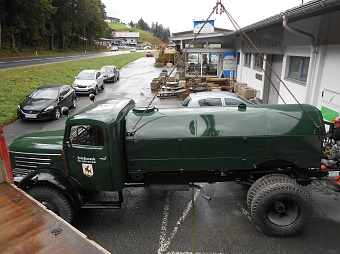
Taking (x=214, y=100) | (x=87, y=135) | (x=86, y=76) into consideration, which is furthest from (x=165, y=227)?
(x=86, y=76)

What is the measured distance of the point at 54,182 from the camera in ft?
15.4

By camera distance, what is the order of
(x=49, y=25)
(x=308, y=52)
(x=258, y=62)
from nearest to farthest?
(x=308, y=52)
(x=258, y=62)
(x=49, y=25)

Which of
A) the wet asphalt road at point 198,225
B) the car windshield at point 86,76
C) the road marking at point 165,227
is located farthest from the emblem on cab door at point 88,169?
the car windshield at point 86,76

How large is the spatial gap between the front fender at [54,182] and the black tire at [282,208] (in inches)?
129

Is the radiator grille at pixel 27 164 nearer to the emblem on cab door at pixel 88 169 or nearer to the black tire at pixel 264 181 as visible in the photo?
the emblem on cab door at pixel 88 169

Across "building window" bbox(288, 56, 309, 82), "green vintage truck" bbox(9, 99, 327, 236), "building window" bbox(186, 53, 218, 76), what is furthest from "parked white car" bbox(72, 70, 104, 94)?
"green vintage truck" bbox(9, 99, 327, 236)

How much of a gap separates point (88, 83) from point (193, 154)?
16355 millimetres

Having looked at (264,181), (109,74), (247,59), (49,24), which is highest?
(49,24)

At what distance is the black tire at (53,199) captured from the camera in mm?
4699

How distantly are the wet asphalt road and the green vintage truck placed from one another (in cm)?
38

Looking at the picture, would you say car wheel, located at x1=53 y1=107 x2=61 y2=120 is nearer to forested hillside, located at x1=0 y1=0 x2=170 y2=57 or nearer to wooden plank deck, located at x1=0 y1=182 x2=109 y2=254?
wooden plank deck, located at x1=0 y1=182 x2=109 y2=254

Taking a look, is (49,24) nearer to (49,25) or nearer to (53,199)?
(49,25)

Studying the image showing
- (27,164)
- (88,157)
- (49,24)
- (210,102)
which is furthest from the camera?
(49,24)

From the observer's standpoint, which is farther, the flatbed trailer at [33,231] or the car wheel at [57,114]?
the car wheel at [57,114]
